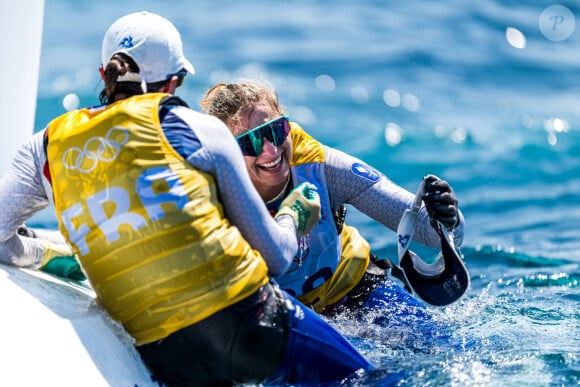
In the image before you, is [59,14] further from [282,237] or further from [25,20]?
[282,237]

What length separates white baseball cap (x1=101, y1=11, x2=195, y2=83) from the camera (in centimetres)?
271

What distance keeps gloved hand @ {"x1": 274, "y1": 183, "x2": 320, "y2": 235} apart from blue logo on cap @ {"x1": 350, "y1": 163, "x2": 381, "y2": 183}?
595 millimetres

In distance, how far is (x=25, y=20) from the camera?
401 centimetres

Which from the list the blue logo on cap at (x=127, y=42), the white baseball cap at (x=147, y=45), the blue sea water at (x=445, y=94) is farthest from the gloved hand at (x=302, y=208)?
the blue sea water at (x=445, y=94)

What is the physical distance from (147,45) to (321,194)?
1029 mm

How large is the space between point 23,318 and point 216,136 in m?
0.72

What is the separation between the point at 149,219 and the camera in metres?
2.53

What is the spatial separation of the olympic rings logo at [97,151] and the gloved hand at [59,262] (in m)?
0.64

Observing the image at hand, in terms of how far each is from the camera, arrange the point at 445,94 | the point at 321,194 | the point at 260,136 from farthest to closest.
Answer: the point at 445,94 → the point at 321,194 → the point at 260,136

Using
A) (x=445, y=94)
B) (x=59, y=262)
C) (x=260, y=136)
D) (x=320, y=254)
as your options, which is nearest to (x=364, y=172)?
(x=320, y=254)

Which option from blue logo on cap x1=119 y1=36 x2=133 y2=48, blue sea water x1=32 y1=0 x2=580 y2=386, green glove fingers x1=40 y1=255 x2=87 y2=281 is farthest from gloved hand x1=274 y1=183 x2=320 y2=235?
blue sea water x1=32 y1=0 x2=580 y2=386

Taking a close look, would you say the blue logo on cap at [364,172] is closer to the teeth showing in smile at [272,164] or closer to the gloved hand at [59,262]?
the teeth showing in smile at [272,164]

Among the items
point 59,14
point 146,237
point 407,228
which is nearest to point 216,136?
point 146,237

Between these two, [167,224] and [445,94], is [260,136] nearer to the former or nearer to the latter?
[167,224]
